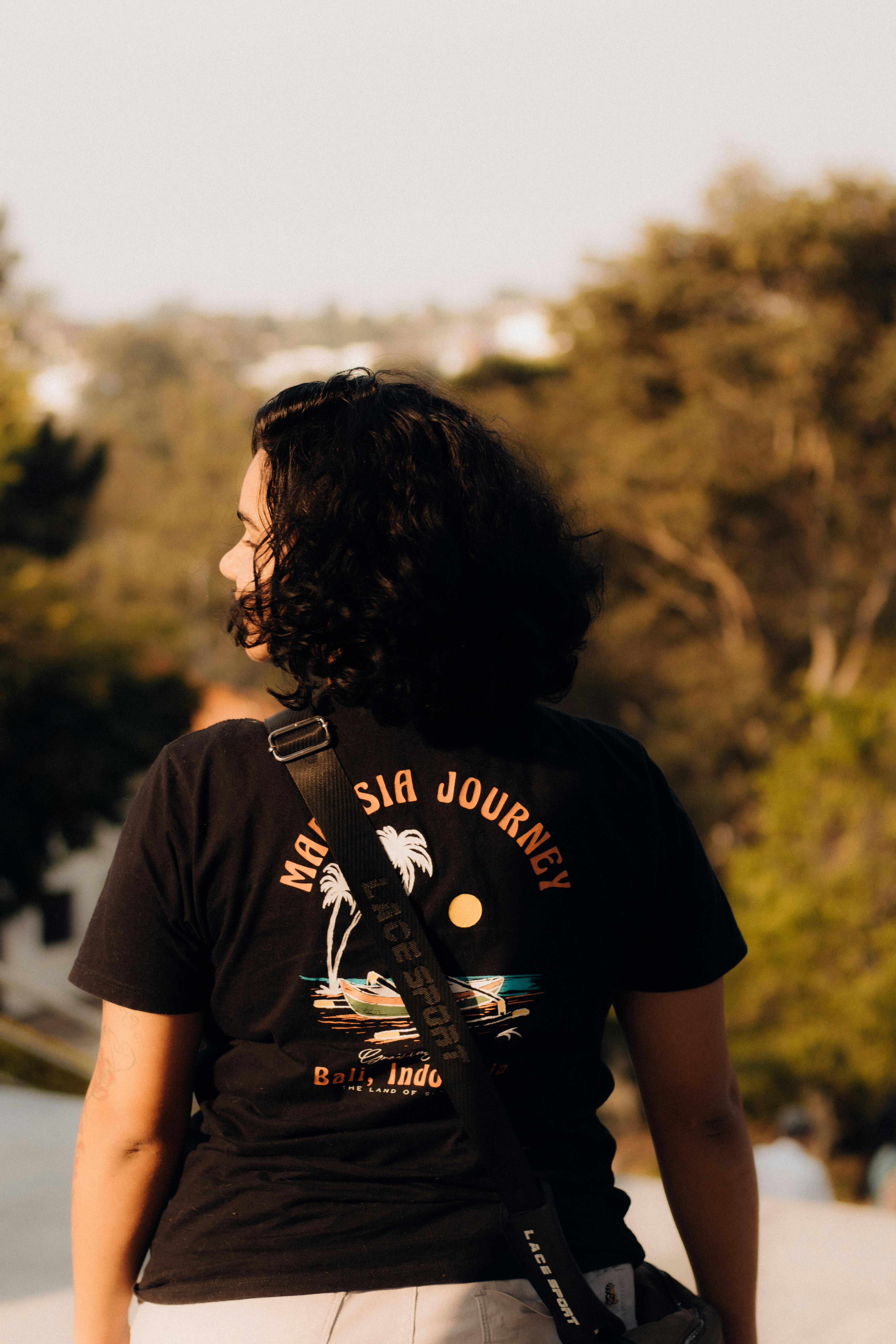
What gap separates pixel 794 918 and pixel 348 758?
40.7 feet

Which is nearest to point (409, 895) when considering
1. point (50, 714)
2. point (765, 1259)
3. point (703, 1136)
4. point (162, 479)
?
point (703, 1136)

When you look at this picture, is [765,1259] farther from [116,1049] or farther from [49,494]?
[49,494]

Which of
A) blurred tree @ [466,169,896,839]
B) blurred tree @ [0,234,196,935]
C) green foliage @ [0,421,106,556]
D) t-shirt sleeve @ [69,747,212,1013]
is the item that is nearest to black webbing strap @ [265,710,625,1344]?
t-shirt sleeve @ [69,747,212,1013]

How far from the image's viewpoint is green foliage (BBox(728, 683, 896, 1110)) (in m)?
12.3

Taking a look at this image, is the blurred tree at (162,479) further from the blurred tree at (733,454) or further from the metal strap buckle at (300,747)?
the metal strap buckle at (300,747)

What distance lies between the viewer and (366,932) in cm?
102

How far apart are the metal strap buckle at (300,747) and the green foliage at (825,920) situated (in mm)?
12224

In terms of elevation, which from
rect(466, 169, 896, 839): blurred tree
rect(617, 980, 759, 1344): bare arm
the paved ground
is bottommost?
the paved ground

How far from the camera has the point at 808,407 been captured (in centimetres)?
1731

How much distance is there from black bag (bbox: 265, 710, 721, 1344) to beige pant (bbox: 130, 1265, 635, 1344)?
0.04m

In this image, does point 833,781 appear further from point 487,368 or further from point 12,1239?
point 12,1239

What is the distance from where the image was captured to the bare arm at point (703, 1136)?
1218 millimetres

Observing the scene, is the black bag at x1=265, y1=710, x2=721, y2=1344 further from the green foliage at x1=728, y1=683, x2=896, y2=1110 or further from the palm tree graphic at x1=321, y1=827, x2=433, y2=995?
the green foliage at x1=728, y1=683, x2=896, y2=1110

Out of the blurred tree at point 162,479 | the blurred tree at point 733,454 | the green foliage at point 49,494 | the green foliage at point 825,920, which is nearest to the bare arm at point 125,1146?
the green foliage at point 825,920
